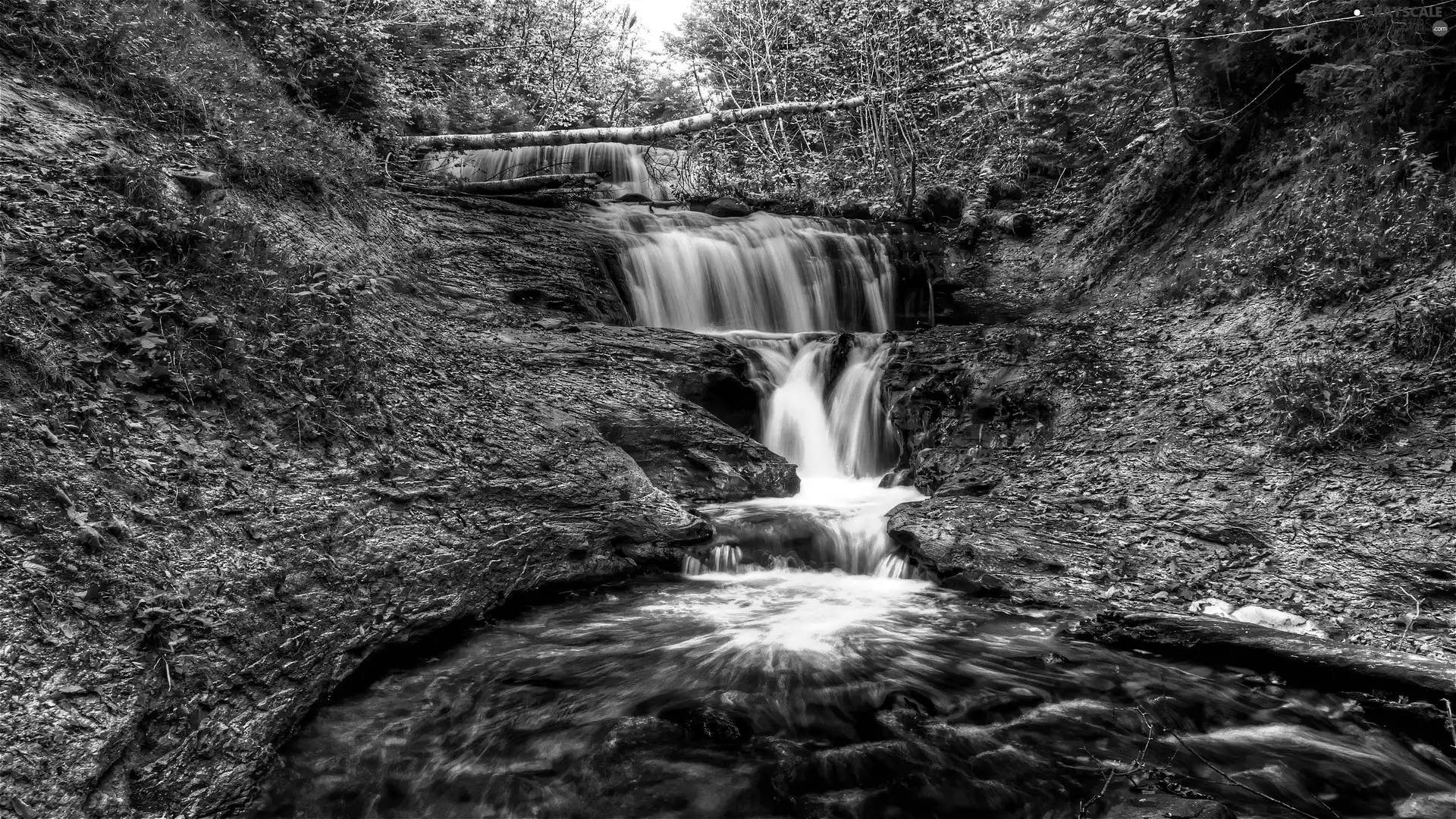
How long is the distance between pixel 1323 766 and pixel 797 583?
10.4 feet

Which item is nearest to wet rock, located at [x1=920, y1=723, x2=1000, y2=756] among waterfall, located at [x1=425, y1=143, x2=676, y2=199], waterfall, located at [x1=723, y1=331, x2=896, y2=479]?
waterfall, located at [x1=723, y1=331, x2=896, y2=479]

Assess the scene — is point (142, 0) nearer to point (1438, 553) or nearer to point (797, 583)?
point (797, 583)

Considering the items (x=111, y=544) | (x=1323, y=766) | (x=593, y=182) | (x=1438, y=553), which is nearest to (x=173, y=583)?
(x=111, y=544)

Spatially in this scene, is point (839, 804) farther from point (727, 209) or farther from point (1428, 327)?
point (727, 209)

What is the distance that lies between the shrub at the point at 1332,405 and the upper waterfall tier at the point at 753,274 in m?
5.76

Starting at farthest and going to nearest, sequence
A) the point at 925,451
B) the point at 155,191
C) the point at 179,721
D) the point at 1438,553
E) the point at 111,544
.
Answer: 1. the point at 925,451
2. the point at 155,191
3. the point at 1438,553
4. the point at 111,544
5. the point at 179,721

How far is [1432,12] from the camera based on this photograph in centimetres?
578

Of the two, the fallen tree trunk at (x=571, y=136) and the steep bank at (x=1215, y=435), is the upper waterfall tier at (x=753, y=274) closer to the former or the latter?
the fallen tree trunk at (x=571, y=136)

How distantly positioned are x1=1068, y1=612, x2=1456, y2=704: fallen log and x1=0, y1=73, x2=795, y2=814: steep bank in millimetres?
2963

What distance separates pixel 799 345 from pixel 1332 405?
5.11m

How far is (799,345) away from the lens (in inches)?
362

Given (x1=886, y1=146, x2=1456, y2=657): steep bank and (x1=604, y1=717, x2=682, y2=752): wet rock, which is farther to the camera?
(x1=886, y1=146, x2=1456, y2=657): steep bank

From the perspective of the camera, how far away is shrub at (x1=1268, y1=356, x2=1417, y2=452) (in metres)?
5.19

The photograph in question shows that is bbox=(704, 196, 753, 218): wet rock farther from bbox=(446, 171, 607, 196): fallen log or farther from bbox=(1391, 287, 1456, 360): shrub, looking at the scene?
bbox=(1391, 287, 1456, 360): shrub
